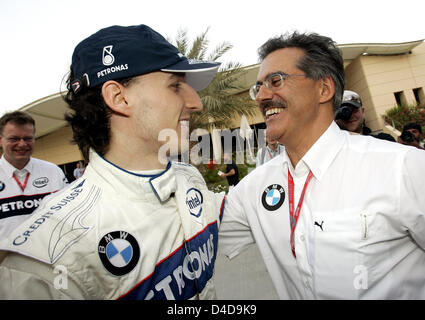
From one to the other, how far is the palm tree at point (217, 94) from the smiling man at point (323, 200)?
351 inches

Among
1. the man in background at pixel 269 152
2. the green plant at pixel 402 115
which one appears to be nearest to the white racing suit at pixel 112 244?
the man in background at pixel 269 152

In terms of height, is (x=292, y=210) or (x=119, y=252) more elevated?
(x=119, y=252)

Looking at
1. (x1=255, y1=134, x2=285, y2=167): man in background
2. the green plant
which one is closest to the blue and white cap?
(x1=255, y1=134, x2=285, y2=167): man in background

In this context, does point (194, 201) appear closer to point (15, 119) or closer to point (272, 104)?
point (272, 104)

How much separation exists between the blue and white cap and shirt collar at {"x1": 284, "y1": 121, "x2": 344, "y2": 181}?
983mm

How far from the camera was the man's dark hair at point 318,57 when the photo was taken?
7.06ft

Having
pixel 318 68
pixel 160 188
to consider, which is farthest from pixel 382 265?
pixel 318 68

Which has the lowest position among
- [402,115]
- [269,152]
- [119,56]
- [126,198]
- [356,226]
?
[402,115]

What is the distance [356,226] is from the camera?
1.56 metres

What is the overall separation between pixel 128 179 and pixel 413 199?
1.57 metres

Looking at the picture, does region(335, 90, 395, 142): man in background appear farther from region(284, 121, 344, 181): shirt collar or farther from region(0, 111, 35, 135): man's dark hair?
region(0, 111, 35, 135): man's dark hair

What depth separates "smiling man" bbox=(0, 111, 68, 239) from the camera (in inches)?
135

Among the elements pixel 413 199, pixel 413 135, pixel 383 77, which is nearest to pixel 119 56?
pixel 413 199

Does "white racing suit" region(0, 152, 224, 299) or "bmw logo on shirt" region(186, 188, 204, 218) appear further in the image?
"bmw logo on shirt" region(186, 188, 204, 218)
